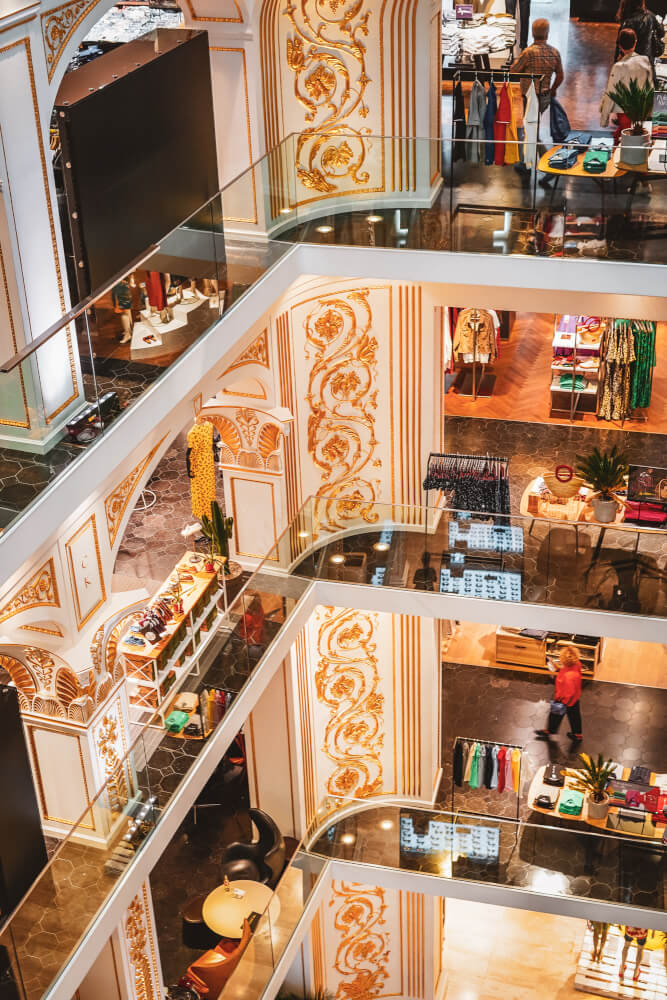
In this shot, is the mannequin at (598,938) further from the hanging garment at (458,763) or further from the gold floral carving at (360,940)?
the hanging garment at (458,763)

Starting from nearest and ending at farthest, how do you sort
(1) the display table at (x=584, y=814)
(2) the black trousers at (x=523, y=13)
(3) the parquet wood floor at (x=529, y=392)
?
(1) the display table at (x=584, y=814), (3) the parquet wood floor at (x=529, y=392), (2) the black trousers at (x=523, y=13)

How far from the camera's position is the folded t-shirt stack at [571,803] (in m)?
12.3

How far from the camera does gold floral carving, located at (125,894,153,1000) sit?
9422mm

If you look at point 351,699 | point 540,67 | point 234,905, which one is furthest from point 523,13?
point 234,905

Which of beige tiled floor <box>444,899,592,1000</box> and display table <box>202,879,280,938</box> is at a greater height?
display table <box>202,879,280,938</box>

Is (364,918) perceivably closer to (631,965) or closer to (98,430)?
(631,965)

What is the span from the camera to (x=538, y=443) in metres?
15.2

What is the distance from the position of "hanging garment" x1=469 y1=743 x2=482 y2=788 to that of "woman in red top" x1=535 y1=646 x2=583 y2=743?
129 cm

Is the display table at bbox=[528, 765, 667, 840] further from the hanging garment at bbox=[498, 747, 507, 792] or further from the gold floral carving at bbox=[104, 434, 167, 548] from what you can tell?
the gold floral carving at bbox=[104, 434, 167, 548]

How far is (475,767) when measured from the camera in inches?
491

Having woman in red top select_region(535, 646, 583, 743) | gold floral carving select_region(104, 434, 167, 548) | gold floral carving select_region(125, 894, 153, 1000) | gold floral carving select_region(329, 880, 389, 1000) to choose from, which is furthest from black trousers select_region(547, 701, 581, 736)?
gold floral carving select_region(104, 434, 167, 548)

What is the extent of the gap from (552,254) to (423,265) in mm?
1020

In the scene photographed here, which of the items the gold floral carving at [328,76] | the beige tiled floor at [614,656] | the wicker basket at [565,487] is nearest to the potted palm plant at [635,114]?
the gold floral carving at [328,76]

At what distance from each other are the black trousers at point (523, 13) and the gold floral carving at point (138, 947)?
12457mm
